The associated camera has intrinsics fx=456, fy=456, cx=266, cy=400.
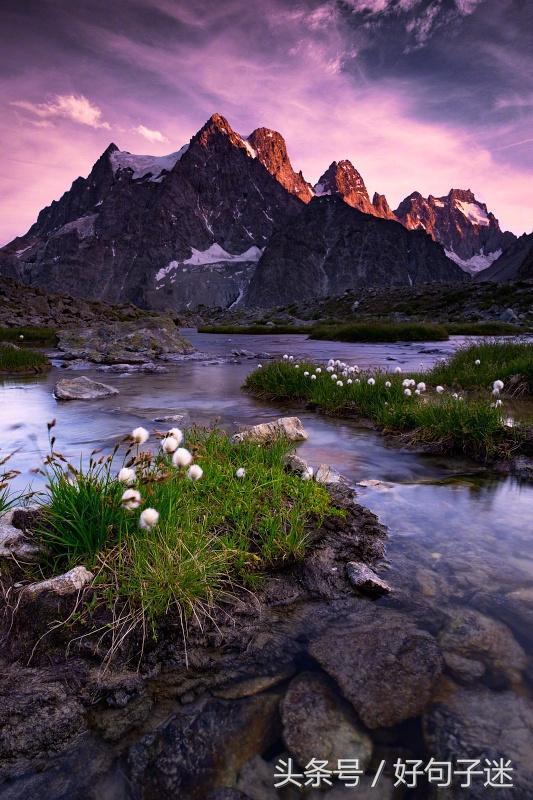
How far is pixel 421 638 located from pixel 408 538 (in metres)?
1.71

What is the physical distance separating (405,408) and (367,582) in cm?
642

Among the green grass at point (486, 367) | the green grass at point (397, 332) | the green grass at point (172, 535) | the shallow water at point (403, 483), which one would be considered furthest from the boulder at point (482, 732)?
the green grass at point (397, 332)

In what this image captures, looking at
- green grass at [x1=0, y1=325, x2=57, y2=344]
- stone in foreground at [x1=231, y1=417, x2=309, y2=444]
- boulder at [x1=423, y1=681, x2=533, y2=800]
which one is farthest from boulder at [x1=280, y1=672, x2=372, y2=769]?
green grass at [x1=0, y1=325, x2=57, y2=344]

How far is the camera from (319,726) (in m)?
2.77

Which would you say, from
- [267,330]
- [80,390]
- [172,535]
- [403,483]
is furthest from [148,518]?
[267,330]

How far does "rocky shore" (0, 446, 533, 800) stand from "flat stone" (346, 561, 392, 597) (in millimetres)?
18

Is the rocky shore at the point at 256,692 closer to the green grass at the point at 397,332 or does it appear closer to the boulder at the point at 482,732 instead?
the boulder at the point at 482,732

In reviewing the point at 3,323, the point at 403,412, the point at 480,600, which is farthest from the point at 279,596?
the point at 3,323

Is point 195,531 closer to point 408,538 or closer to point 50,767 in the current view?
point 50,767

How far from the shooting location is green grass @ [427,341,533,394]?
535 inches

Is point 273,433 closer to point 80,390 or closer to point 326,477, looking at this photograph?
point 326,477

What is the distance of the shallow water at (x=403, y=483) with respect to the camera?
4.25 m

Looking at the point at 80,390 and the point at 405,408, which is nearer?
the point at 405,408

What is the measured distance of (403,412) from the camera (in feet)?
32.3
